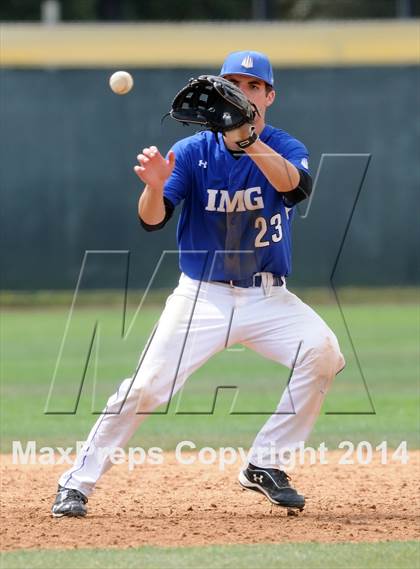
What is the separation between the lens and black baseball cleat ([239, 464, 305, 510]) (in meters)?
6.05

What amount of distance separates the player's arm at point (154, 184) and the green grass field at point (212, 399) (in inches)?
63.7

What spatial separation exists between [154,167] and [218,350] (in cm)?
98

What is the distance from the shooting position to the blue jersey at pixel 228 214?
5957mm

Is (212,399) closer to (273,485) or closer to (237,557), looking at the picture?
(273,485)

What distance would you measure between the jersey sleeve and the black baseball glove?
1.01 feet

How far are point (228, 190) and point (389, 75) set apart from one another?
42.5 ft

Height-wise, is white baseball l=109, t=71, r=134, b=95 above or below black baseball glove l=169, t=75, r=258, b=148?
below

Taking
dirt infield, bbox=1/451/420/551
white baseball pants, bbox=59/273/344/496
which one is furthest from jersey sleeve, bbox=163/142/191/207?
dirt infield, bbox=1/451/420/551

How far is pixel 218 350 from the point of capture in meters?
5.90

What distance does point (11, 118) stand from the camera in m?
18.0

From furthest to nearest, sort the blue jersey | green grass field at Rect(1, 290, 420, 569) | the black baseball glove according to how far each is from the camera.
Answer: the blue jersey < the black baseball glove < green grass field at Rect(1, 290, 420, 569)

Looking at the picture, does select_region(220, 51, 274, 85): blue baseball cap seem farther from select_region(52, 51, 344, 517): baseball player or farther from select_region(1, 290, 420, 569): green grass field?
select_region(1, 290, 420, 569): green grass field

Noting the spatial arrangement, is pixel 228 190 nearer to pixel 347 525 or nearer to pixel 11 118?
pixel 347 525

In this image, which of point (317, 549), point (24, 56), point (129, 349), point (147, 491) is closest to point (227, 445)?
point (147, 491)
